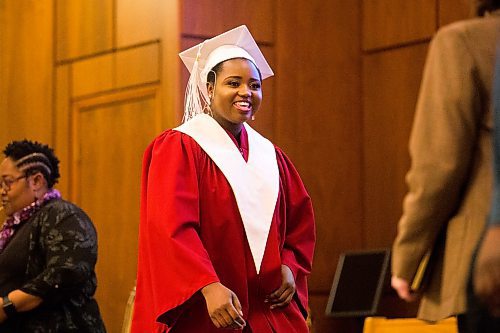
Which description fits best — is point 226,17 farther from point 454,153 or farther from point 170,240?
point 454,153

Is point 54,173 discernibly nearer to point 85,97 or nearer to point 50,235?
point 50,235

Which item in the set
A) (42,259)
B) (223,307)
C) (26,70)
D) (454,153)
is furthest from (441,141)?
(26,70)

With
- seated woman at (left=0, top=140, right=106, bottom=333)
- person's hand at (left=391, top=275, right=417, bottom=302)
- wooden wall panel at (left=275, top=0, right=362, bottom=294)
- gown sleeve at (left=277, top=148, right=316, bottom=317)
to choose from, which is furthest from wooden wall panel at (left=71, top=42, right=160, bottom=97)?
person's hand at (left=391, top=275, right=417, bottom=302)

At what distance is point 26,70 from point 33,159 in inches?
106

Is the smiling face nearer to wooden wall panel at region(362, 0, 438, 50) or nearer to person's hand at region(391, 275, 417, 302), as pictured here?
person's hand at region(391, 275, 417, 302)

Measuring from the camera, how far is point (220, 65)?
4191 mm

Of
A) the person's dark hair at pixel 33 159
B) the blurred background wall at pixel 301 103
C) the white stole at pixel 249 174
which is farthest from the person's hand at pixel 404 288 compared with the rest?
the blurred background wall at pixel 301 103

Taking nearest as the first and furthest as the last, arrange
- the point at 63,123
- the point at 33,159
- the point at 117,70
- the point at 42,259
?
the point at 42,259
the point at 33,159
the point at 117,70
the point at 63,123

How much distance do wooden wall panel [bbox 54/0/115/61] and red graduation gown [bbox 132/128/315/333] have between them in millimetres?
3158

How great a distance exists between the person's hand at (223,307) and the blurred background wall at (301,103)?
9.77ft

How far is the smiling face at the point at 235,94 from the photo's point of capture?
4.07m

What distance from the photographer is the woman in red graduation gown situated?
12.2 feet

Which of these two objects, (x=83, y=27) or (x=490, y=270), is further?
(x=83, y=27)

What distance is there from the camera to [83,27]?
23.9 feet
